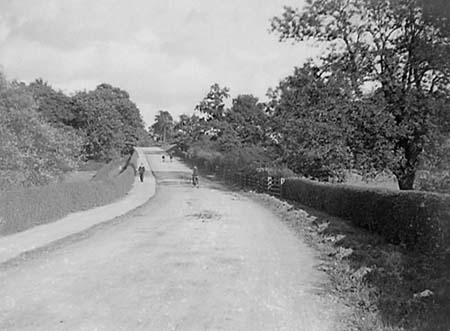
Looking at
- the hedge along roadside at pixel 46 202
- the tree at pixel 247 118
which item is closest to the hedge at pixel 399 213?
the hedge along roadside at pixel 46 202

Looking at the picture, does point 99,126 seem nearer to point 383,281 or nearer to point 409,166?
point 409,166

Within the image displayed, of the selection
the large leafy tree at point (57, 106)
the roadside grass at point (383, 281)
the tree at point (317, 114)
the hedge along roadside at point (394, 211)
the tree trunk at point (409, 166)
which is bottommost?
the roadside grass at point (383, 281)

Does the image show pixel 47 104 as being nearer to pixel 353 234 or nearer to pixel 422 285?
pixel 353 234

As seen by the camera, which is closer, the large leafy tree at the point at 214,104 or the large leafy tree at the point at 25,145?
the large leafy tree at the point at 25,145

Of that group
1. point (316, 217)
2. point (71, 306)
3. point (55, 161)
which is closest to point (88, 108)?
point (55, 161)

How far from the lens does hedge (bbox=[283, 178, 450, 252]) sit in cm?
1066

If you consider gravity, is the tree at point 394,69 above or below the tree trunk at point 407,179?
above

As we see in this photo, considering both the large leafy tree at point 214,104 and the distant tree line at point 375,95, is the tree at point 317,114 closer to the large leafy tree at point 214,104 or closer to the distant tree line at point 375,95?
the distant tree line at point 375,95

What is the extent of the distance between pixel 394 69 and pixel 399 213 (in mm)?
12481

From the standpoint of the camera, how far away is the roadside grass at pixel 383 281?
6.85 metres

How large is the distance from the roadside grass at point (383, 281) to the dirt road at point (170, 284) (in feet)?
1.47

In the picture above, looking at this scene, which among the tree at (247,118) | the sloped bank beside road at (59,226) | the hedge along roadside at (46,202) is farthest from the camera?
the tree at (247,118)

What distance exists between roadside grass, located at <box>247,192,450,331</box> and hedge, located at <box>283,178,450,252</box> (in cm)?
33

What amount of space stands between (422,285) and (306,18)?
19.7 m
